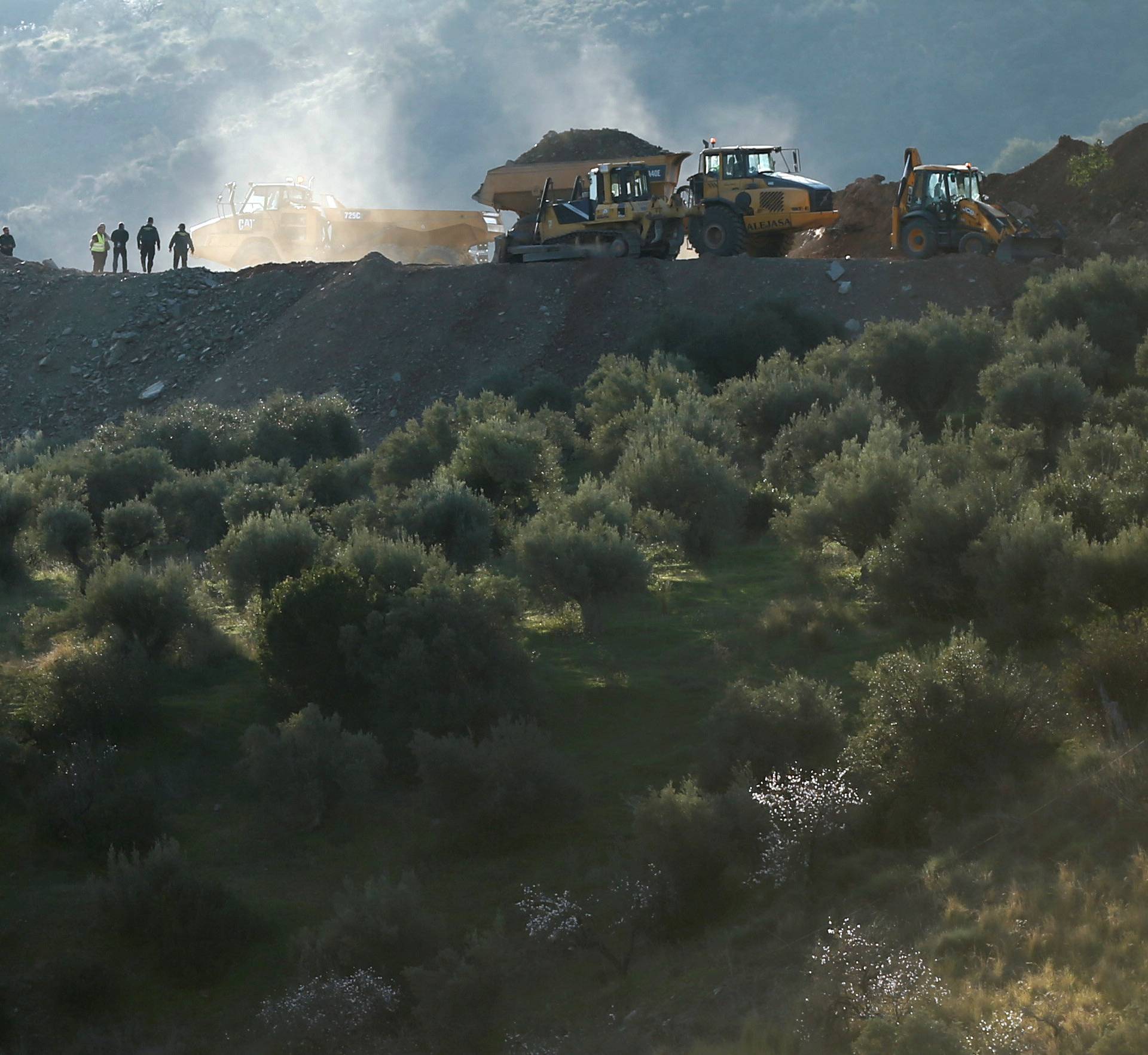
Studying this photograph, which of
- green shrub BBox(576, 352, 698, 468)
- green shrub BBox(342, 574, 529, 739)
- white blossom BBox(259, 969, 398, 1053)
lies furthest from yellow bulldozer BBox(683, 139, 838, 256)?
white blossom BBox(259, 969, 398, 1053)

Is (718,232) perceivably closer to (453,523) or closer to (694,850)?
(453,523)

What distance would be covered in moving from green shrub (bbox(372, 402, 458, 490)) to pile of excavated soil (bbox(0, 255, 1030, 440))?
580 centimetres

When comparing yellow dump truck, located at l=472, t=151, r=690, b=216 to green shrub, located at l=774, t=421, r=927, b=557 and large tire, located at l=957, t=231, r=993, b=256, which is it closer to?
large tire, located at l=957, t=231, r=993, b=256

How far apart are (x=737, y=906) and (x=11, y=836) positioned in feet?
24.0

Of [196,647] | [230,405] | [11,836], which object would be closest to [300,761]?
[11,836]

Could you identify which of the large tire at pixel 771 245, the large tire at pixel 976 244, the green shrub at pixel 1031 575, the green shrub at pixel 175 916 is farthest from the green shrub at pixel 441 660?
the large tire at pixel 771 245

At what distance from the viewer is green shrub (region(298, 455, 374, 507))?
2856 centimetres

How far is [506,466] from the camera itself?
25.4 meters

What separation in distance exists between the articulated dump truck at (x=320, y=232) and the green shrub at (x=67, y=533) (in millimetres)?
28743

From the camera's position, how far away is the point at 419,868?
13125 mm

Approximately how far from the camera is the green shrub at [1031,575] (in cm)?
1411

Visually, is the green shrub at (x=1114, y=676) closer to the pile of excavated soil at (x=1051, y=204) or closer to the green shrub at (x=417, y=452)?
the green shrub at (x=417, y=452)

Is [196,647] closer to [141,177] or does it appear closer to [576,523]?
[576,523]

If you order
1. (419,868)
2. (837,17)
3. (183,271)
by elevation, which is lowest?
(419,868)
